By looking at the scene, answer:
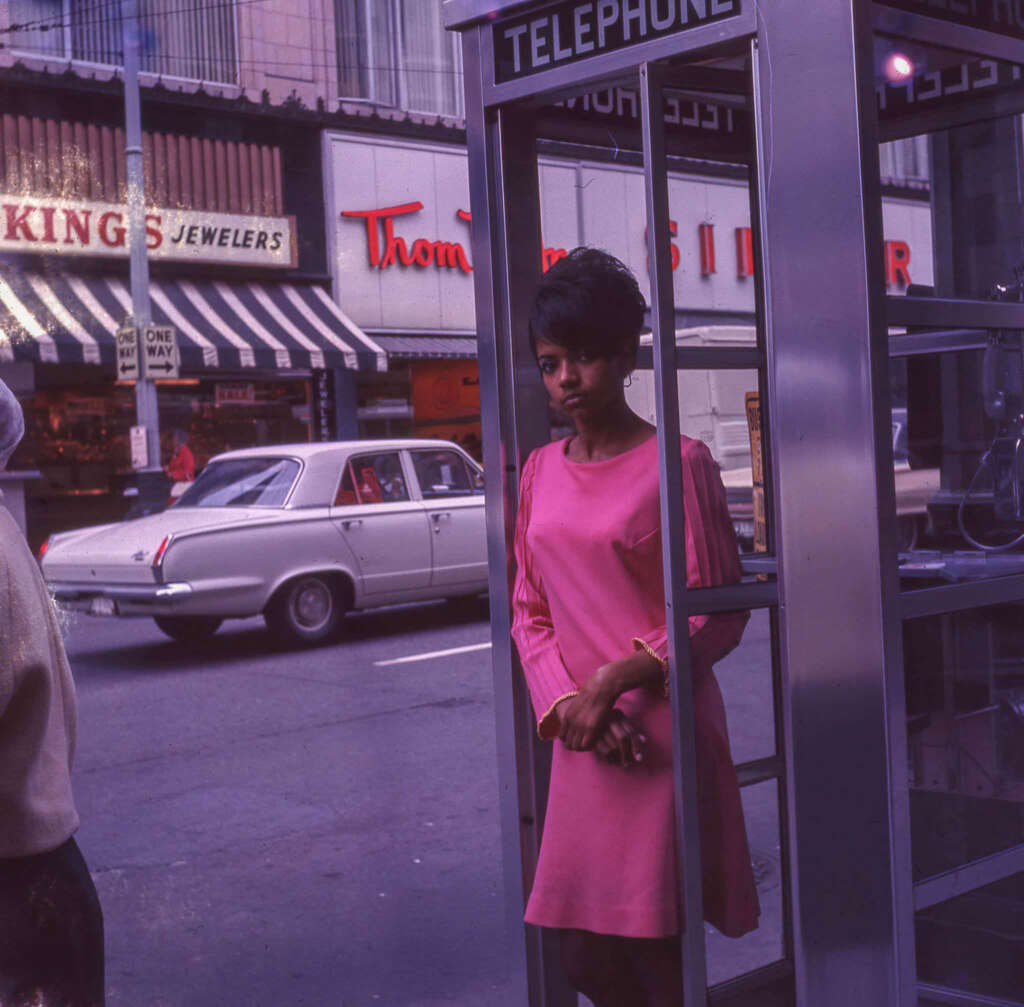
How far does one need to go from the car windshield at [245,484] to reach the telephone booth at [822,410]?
23.2ft

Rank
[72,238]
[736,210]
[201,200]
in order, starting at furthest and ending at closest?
[201,200] < [72,238] < [736,210]

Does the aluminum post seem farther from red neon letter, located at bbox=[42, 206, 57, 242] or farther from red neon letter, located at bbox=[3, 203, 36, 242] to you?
red neon letter, located at bbox=[42, 206, 57, 242]

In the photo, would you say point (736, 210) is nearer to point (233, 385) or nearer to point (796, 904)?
point (796, 904)

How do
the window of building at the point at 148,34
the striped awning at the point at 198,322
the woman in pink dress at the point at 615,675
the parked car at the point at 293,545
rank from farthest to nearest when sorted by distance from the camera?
the window of building at the point at 148,34 → the striped awning at the point at 198,322 → the parked car at the point at 293,545 → the woman in pink dress at the point at 615,675

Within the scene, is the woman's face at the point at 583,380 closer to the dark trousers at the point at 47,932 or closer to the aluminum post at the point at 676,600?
the aluminum post at the point at 676,600

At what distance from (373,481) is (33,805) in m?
9.18

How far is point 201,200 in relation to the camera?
20188mm

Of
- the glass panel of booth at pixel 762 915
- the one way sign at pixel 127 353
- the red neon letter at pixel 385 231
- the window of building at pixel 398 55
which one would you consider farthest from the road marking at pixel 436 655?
the window of building at pixel 398 55

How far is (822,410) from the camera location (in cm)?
239

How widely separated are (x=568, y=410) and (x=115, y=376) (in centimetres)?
1803

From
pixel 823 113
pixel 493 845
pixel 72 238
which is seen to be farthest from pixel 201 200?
pixel 823 113

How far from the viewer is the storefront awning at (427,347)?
853 inches

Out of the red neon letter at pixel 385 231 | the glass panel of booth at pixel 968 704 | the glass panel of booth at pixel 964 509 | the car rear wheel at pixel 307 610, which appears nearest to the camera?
the glass panel of booth at pixel 964 509

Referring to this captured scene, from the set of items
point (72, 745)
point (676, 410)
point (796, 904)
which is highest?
point (676, 410)
